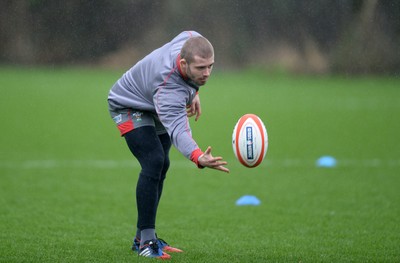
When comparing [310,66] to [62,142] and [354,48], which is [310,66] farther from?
[62,142]

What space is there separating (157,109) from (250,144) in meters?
0.78

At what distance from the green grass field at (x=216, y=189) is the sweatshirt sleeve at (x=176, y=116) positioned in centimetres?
98

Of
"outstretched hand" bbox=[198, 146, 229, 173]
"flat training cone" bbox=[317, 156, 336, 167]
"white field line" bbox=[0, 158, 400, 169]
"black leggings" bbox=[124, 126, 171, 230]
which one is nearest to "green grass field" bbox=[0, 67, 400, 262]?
"white field line" bbox=[0, 158, 400, 169]

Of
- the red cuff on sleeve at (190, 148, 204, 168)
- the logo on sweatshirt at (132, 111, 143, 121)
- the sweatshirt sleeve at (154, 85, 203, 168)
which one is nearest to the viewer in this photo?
the red cuff on sleeve at (190, 148, 204, 168)

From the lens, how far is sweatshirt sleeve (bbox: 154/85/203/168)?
5.59 meters

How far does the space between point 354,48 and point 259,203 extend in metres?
17.2

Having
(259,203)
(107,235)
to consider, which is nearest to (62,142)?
(259,203)

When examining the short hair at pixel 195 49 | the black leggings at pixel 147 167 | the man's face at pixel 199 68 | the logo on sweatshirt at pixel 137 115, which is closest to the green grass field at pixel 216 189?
the black leggings at pixel 147 167

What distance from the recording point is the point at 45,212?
807cm

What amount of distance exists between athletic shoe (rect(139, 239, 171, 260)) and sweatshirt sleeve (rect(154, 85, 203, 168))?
3.06 feet

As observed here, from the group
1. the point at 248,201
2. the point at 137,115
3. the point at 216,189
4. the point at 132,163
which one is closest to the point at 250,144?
the point at 137,115

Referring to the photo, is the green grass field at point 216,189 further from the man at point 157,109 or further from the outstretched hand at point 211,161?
the outstretched hand at point 211,161

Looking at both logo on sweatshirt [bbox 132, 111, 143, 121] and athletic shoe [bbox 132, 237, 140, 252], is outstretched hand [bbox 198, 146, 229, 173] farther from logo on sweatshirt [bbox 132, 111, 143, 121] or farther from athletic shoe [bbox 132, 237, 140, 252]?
athletic shoe [bbox 132, 237, 140, 252]

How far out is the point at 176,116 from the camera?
5738mm
